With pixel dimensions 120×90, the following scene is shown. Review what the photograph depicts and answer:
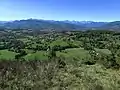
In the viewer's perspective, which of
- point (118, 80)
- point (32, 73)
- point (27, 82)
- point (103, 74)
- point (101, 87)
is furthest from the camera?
point (32, 73)

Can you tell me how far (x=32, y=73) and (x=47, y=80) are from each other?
1.70 meters

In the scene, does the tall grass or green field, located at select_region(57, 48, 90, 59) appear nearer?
the tall grass

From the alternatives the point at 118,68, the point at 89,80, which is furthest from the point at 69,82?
the point at 118,68

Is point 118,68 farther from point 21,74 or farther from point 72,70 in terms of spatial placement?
point 21,74

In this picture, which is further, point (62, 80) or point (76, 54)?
point (76, 54)

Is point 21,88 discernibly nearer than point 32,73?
Yes

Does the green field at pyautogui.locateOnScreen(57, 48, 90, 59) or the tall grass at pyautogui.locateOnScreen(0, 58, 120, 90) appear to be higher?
Result: the tall grass at pyautogui.locateOnScreen(0, 58, 120, 90)

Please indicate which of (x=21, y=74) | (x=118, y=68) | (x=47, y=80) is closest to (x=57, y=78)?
(x=47, y=80)

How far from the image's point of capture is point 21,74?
42.2 ft

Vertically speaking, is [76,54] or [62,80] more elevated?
[62,80]

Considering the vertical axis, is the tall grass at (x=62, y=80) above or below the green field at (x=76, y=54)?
above

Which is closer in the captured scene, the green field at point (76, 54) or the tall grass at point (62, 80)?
the tall grass at point (62, 80)

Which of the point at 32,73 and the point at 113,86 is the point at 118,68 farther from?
the point at 32,73

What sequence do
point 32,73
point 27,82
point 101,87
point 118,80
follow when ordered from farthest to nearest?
point 32,73 < point 27,82 < point 118,80 < point 101,87
